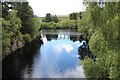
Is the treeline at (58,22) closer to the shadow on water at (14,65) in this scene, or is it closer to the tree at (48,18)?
the tree at (48,18)

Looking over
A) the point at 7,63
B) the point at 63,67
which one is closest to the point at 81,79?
the point at 63,67

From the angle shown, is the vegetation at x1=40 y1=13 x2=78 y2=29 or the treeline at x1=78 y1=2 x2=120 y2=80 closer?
the treeline at x1=78 y1=2 x2=120 y2=80

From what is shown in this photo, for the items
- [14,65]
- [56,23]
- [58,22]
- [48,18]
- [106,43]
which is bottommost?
[14,65]

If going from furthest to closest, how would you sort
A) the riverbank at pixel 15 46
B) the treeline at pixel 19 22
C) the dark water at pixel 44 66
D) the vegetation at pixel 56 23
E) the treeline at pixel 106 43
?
the vegetation at pixel 56 23 < the treeline at pixel 19 22 < the riverbank at pixel 15 46 < the dark water at pixel 44 66 < the treeline at pixel 106 43

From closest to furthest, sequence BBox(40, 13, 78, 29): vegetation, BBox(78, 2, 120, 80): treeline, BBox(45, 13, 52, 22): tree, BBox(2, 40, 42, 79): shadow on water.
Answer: BBox(78, 2, 120, 80): treeline
BBox(2, 40, 42, 79): shadow on water
BBox(40, 13, 78, 29): vegetation
BBox(45, 13, 52, 22): tree

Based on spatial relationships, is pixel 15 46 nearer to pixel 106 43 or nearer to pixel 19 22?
pixel 19 22

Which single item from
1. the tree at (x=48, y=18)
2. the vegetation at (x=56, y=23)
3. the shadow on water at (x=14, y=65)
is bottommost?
the shadow on water at (x=14, y=65)

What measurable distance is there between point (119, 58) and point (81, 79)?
14.9 metres

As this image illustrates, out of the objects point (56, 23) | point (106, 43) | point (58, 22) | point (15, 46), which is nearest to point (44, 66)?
point (15, 46)

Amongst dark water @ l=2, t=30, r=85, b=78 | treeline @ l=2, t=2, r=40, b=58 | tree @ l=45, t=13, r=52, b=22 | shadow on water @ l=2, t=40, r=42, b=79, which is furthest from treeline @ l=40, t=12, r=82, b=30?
shadow on water @ l=2, t=40, r=42, b=79

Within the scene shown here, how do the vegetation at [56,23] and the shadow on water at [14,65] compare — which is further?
the vegetation at [56,23]

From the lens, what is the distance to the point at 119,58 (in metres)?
10.4

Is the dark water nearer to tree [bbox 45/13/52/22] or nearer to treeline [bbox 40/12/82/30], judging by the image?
treeline [bbox 40/12/82/30]

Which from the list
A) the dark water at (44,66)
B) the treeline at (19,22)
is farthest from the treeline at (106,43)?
the treeline at (19,22)
